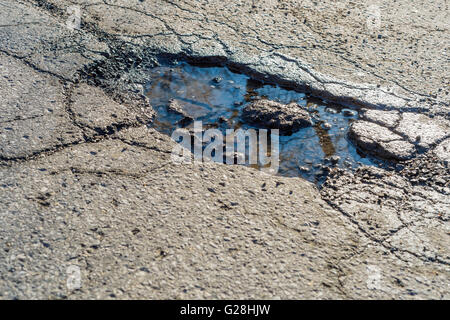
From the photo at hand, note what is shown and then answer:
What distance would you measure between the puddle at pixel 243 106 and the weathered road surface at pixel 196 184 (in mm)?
93

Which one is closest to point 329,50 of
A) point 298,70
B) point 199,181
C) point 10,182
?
point 298,70

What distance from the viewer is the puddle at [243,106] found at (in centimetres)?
232

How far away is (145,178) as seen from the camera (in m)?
2.01

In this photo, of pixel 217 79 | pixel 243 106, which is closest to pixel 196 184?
pixel 243 106

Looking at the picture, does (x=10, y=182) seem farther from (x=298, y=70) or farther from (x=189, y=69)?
(x=298, y=70)

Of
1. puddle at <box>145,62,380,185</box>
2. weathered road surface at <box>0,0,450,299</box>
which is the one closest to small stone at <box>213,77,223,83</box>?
puddle at <box>145,62,380,185</box>

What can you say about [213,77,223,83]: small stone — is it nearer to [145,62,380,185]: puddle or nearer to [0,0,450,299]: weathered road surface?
[145,62,380,185]: puddle

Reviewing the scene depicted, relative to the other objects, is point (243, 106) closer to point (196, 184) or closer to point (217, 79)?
point (217, 79)

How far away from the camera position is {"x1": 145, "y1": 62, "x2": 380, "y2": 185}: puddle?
7.60 feet

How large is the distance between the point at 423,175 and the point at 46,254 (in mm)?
1839

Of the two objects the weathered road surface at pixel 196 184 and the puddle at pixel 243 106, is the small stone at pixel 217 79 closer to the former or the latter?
the puddle at pixel 243 106

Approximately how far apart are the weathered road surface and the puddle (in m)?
0.09

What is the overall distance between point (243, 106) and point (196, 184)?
827 millimetres

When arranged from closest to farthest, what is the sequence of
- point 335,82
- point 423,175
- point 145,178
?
point 145,178, point 423,175, point 335,82
